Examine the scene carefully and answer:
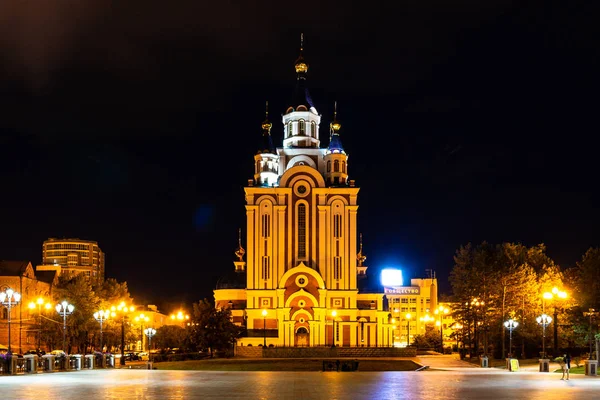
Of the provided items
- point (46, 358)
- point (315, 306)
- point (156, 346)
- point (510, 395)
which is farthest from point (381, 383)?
point (156, 346)

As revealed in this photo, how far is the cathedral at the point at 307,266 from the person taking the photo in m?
100

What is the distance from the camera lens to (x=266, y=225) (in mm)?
103250

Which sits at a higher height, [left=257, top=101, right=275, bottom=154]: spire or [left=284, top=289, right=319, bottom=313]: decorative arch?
[left=257, top=101, right=275, bottom=154]: spire

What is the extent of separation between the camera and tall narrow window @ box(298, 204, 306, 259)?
102938 millimetres

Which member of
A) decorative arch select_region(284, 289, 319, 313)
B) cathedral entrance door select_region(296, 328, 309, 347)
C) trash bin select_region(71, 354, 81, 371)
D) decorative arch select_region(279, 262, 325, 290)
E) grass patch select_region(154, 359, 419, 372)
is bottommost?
grass patch select_region(154, 359, 419, 372)

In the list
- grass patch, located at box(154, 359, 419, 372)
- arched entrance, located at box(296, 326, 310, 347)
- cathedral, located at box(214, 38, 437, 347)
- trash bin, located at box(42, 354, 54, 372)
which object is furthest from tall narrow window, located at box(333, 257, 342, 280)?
trash bin, located at box(42, 354, 54, 372)

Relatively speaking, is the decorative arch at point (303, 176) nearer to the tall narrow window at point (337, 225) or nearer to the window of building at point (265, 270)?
the tall narrow window at point (337, 225)

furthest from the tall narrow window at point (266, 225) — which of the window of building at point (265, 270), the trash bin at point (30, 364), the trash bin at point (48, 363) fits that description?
the trash bin at point (30, 364)

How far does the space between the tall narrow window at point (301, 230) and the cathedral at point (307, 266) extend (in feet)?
0.41

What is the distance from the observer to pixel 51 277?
109750mm

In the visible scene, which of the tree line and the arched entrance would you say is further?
the arched entrance

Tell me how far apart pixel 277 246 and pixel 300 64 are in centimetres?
2806

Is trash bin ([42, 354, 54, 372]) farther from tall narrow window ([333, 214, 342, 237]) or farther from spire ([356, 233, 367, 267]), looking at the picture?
spire ([356, 233, 367, 267])

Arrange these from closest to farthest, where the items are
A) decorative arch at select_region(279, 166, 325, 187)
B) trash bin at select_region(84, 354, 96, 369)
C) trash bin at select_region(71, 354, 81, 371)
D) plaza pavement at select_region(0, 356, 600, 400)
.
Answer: plaza pavement at select_region(0, 356, 600, 400) → trash bin at select_region(71, 354, 81, 371) → trash bin at select_region(84, 354, 96, 369) → decorative arch at select_region(279, 166, 325, 187)
